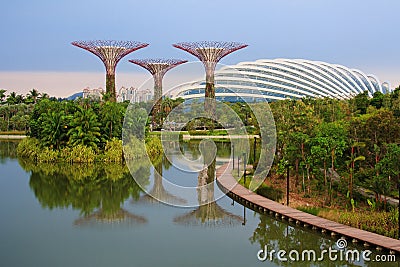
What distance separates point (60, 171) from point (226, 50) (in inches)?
577

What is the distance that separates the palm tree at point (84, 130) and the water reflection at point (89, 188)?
1.70 m

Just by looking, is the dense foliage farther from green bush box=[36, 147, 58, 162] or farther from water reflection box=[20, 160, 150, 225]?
green bush box=[36, 147, 58, 162]

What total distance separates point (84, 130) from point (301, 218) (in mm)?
15016

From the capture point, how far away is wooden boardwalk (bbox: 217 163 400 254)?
33.2 ft

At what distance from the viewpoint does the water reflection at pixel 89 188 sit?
45.2 feet

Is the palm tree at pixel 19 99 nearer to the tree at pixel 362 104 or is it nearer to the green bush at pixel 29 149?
the green bush at pixel 29 149

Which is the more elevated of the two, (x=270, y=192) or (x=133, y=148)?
(x=133, y=148)

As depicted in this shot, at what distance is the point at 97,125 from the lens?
25.2 meters

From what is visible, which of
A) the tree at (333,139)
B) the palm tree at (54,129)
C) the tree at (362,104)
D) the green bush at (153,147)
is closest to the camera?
the tree at (333,139)

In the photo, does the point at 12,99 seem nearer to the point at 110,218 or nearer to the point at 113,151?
the point at 113,151

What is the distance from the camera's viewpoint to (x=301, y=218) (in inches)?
477

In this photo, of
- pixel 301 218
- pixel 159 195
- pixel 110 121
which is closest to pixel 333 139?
pixel 301 218

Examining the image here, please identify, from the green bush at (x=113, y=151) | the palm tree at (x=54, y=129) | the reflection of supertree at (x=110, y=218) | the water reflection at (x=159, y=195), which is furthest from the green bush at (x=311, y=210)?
the palm tree at (x=54, y=129)

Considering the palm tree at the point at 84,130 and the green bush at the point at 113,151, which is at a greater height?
the palm tree at the point at 84,130
